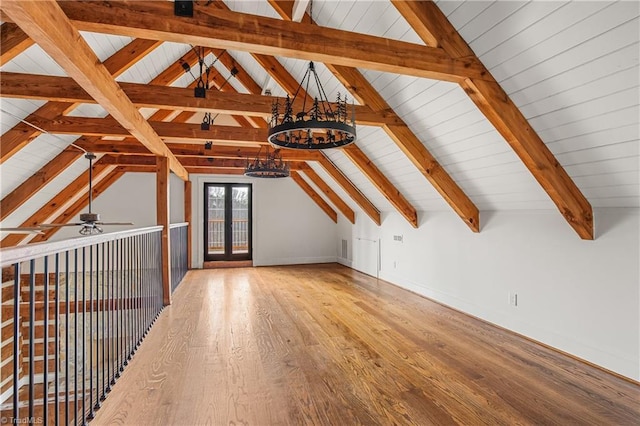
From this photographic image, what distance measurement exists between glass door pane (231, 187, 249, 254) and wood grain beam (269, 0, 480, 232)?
16.2ft

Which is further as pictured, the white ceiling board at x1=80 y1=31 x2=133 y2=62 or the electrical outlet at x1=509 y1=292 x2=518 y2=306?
the electrical outlet at x1=509 y1=292 x2=518 y2=306

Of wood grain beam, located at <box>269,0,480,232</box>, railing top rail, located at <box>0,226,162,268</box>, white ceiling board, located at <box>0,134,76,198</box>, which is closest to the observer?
railing top rail, located at <box>0,226,162,268</box>

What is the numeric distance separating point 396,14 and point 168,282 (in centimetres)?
392

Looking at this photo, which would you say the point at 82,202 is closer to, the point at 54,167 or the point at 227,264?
the point at 54,167

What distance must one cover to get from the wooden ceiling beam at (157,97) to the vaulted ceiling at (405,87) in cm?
1

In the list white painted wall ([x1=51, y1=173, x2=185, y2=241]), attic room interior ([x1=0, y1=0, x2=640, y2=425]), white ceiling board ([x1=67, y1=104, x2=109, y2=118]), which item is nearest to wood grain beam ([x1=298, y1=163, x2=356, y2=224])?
attic room interior ([x1=0, y1=0, x2=640, y2=425])

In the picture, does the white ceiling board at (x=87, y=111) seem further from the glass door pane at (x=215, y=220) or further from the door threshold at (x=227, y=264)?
the door threshold at (x=227, y=264)

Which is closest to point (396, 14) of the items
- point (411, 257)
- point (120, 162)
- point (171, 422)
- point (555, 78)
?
point (555, 78)

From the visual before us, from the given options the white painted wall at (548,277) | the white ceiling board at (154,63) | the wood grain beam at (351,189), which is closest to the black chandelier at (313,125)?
the white painted wall at (548,277)

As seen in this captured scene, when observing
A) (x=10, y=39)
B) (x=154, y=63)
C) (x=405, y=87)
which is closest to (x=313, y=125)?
(x=405, y=87)

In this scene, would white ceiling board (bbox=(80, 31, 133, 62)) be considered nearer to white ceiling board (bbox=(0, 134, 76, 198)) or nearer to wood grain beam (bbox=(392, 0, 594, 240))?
white ceiling board (bbox=(0, 134, 76, 198))

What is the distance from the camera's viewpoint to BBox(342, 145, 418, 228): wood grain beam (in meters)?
4.85

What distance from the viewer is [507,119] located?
2.59m

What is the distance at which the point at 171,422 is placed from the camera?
1.93m
